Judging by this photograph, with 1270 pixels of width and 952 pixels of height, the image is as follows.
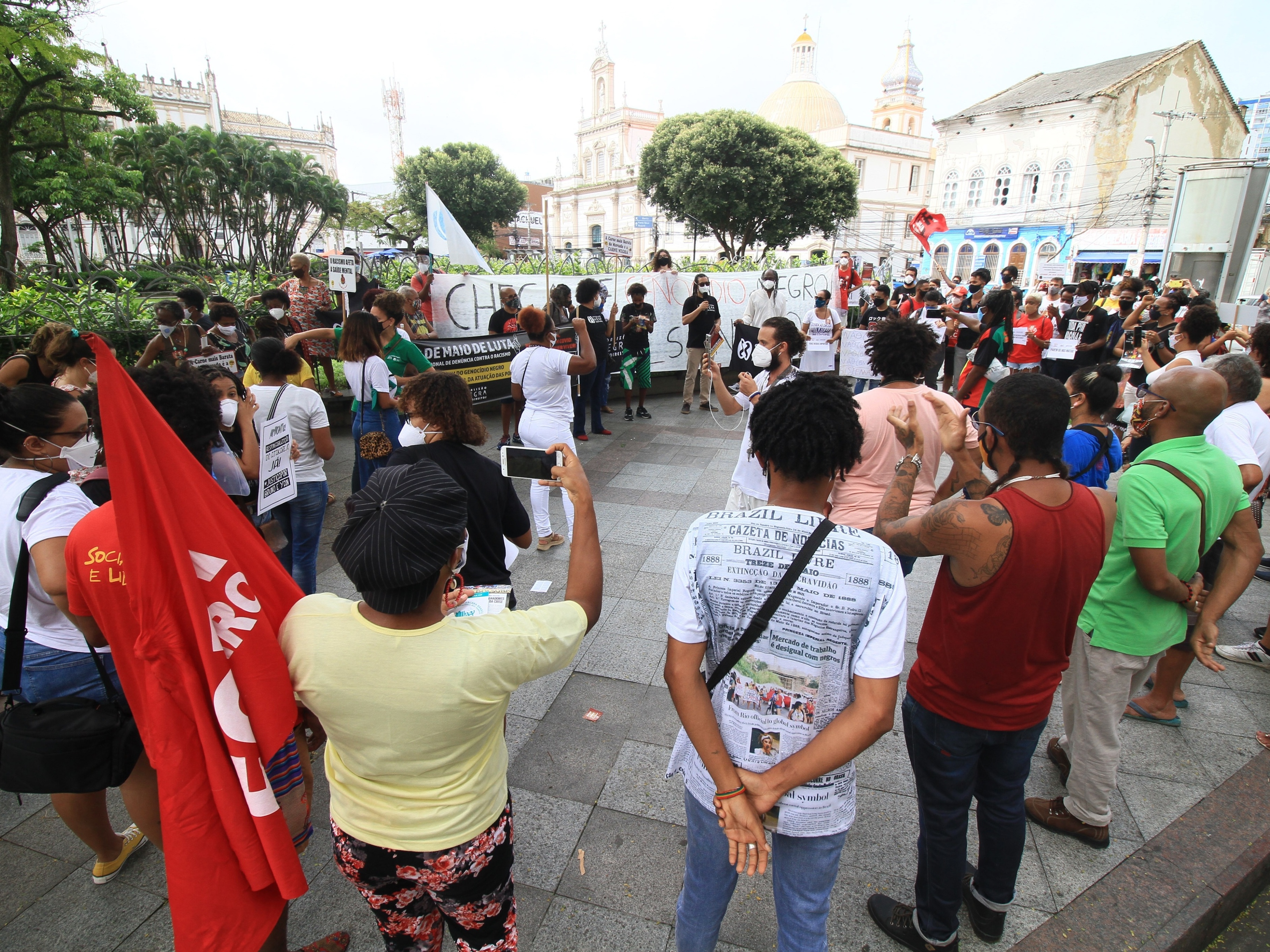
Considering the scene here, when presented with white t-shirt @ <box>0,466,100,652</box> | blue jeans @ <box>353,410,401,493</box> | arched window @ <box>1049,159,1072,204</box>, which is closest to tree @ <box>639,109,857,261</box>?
arched window @ <box>1049,159,1072,204</box>

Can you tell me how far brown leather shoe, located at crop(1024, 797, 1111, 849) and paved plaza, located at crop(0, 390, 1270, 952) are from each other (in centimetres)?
4

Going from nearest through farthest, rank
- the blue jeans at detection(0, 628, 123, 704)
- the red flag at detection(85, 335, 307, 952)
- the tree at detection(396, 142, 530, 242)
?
the red flag at detection(85, 335, 307, 952)
the blue jeans at detection(0, 628, 123, 704)
the tree at detection(396, 142, 530, 242)

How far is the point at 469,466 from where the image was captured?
8.63ft

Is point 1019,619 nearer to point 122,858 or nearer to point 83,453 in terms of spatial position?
point 122,858

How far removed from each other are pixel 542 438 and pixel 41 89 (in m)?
15.2

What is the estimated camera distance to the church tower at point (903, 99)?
7338cm

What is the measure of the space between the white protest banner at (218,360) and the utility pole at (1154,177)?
128ft

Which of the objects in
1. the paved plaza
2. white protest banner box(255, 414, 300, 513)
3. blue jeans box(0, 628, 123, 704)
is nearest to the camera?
blue jeans box(0, 628, 123, 704)

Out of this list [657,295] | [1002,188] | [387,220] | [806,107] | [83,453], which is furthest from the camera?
[806,107]

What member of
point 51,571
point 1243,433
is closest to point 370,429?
point 51,571

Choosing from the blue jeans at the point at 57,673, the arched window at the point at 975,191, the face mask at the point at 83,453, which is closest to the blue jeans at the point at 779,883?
the blue jeans at the point at 57,673

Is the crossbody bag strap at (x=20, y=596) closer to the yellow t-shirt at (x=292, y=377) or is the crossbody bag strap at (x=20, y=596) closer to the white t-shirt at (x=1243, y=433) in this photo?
the yellow t-shirt at (x=292, y=377)

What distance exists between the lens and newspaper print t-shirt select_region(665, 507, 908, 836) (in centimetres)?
141

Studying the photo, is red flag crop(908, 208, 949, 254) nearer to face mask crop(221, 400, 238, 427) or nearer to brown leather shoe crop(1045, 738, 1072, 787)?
brown leather shoe crop(1045, 738, 1072, 787)
